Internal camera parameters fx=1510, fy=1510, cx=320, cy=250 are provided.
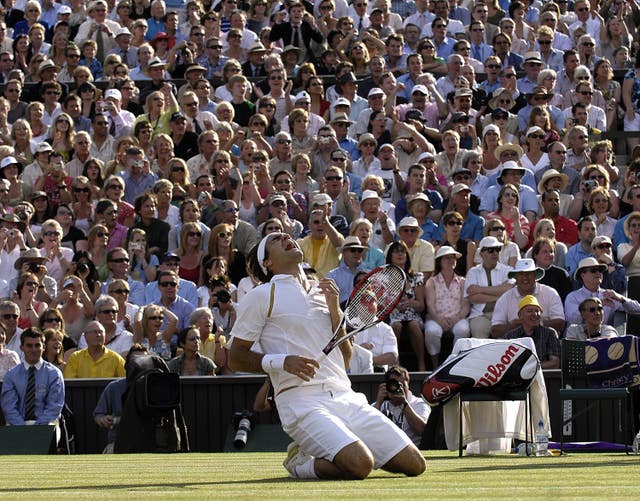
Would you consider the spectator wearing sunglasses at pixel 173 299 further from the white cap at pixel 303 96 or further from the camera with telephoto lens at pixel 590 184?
the camera with telephoto lens at pixel 590 184

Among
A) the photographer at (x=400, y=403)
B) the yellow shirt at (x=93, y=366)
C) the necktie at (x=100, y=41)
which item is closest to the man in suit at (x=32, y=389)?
the yellow shirt at (x=93, y=366)

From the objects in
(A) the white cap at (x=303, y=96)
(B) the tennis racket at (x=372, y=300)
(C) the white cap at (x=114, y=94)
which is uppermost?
(C) the white cap at (x=114, y=94)

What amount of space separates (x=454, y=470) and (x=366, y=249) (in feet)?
22.5

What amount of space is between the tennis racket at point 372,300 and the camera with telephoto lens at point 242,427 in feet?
Result: 17.6

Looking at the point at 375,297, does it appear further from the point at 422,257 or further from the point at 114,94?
the point at 114,94

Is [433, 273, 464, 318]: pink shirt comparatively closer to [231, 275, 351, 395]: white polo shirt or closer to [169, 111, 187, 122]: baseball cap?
[169, 111, 187, 122]: baseball cap

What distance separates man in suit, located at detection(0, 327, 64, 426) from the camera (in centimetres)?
1376

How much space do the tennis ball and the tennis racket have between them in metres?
3.79

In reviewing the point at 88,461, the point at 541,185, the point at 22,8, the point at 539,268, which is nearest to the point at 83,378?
the point at 88,461

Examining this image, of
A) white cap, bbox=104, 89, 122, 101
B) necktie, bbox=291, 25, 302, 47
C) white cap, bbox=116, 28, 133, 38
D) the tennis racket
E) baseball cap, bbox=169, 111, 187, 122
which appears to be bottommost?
the tennis racket

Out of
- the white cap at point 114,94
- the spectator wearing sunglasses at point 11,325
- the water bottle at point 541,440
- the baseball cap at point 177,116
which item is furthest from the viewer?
the white cap at point 114,94

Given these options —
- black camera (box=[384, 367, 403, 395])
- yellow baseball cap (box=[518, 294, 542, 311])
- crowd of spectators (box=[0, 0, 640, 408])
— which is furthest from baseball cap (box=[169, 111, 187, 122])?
black camera (box=[384, 367, 403, 395])

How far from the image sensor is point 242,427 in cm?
1377

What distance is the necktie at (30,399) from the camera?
13.9 meters
